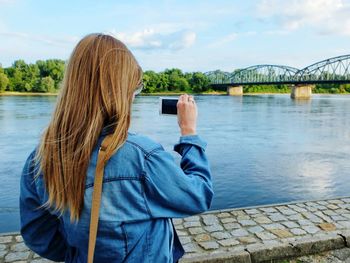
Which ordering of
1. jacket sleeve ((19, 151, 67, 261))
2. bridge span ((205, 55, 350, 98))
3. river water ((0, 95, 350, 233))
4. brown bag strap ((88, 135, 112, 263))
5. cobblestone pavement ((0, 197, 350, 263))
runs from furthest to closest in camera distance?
bridge span ((205, 55, 350, 98)), river water ((0, 95, 350, 233)), cobblestone pavement ((0, 197, 350, 263)), jacket sleeve ((19, 151, 67, 261)), brown bag strap ((88, 135, 112, 263))

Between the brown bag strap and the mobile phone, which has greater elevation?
the mobile phone

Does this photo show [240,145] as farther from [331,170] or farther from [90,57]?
[90,57]

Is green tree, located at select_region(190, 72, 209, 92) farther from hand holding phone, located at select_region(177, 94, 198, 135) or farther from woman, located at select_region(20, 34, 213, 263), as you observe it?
woman, located at select_region(20, 34, 213, 263)

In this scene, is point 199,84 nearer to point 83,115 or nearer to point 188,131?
point 188,131

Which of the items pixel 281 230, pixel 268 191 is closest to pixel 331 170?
pixel 268 191

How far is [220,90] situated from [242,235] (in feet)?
386

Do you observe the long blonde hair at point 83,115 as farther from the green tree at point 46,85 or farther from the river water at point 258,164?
the green tree at point 46,85

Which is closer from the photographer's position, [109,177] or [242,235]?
[109,177]

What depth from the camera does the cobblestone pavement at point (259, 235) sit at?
14.4 ft

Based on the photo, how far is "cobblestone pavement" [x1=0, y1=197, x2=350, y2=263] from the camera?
438cm

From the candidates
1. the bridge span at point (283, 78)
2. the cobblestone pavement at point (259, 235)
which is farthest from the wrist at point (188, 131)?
the bridge span at point (283, 78)

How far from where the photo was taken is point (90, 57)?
1.51 metres

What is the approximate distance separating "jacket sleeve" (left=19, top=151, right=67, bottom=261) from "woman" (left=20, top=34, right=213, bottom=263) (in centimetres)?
6

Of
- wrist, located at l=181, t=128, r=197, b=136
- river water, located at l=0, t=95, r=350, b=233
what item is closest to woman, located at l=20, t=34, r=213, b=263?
wrist, located at l=181, t=128, r=197, b=136
